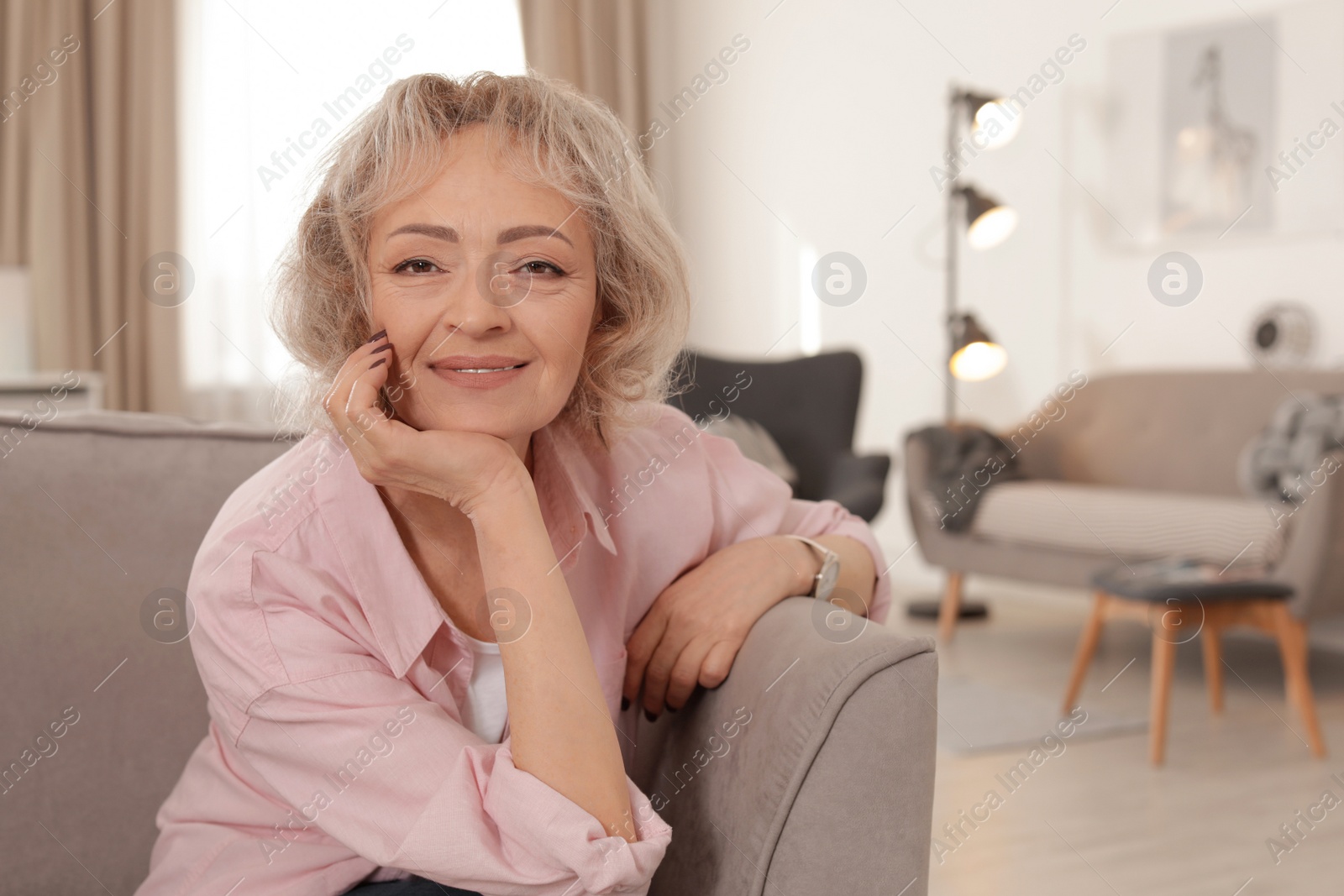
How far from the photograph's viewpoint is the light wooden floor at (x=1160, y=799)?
6.84ft

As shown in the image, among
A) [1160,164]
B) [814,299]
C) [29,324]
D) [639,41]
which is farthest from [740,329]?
[29,324]

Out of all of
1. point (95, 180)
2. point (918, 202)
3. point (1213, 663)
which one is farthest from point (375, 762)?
point (95, 180)

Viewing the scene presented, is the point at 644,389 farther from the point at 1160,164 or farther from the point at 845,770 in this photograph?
the point at 1160,164

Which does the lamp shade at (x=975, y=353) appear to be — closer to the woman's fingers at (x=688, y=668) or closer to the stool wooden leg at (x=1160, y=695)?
the stool wooden leg at (x=1160, y=695)

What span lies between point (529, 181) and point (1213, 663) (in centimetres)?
245

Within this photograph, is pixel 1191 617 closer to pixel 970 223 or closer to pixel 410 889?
pixel 970 223

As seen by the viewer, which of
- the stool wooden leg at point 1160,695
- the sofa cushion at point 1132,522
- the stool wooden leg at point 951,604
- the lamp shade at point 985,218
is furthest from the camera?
the lamp shade at point 985,218

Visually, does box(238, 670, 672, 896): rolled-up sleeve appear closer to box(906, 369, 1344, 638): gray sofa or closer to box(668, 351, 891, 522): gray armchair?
box(668, 351, 891, 522): gray armchair

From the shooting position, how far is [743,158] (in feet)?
19.6

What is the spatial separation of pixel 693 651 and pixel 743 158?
17.0 feet

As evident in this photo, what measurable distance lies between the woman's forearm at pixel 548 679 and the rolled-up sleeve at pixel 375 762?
0.06ft

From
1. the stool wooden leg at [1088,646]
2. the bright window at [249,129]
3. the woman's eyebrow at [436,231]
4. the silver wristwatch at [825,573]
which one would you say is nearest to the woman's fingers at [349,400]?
the woman's eyebrow at [436,231]

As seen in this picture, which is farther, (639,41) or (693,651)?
(639,41)

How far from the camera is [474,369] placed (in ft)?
3.35
